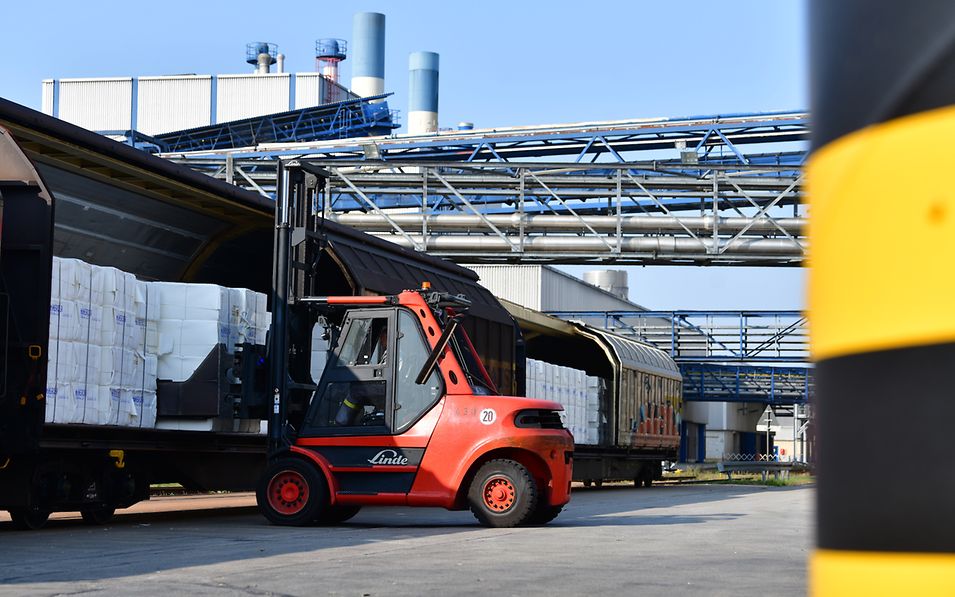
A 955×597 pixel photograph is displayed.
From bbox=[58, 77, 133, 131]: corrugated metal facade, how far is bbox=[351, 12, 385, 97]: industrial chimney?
1241 centimetres

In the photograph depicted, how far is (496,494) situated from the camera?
12.8m

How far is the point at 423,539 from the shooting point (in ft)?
36.9

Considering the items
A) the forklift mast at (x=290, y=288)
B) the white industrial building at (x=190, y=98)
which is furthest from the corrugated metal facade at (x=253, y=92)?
the forklift mast at (x=290, y=288)

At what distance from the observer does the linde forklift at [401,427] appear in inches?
499

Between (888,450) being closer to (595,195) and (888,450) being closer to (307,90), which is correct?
→ (595,195)

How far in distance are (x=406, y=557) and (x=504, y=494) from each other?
352cm

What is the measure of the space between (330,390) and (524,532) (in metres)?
2.55

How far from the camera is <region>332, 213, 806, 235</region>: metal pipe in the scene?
33.5 meters

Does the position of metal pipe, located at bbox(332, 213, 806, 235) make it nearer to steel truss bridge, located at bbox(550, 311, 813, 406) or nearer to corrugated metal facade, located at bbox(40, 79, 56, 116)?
steel truss bridge, located at bbox(550, 311, 813, 406)

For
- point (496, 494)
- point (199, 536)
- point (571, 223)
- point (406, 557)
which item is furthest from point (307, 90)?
point (406, 557)

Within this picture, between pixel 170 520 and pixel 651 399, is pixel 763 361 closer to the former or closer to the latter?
pixel 651 399

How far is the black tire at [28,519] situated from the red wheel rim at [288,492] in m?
2.23

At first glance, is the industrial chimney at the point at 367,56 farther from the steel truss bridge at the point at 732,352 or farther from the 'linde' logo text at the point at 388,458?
the 'linde' logo text at the point at 388,458

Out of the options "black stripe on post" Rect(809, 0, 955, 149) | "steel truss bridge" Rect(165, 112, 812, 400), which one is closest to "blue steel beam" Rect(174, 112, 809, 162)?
"steel truss bridge" Rect(165, 112, 812, 400)
